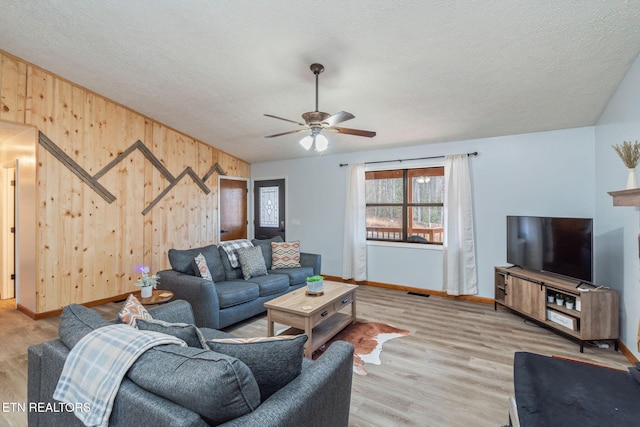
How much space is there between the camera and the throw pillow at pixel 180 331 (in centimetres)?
138

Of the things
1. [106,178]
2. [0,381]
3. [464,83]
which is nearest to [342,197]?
[464,83]

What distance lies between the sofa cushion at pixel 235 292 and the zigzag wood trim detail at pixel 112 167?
93.2 inches

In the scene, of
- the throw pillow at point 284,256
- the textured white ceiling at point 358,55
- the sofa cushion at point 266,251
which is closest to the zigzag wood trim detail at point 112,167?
the textured white ceiling at point 358,55

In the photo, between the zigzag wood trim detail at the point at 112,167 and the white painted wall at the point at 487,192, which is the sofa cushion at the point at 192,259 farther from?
the white painted wall at the point at 487,192

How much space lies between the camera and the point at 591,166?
12.2ft

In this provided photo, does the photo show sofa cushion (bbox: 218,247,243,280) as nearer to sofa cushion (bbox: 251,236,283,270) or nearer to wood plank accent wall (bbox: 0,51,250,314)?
sofa cushion (bbox: 251,236,283,270)

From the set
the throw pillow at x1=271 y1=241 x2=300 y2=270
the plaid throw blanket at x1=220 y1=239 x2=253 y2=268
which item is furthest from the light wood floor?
the throw pillow at x1=271 y1=241 x2=300 y2=270

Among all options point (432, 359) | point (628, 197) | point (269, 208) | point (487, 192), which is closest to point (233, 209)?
point (269, 208)

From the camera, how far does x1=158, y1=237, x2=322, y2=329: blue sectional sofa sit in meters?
3.09

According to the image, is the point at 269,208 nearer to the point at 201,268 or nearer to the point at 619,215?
the point at 201,268

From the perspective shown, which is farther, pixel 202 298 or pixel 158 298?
pixel 202 298

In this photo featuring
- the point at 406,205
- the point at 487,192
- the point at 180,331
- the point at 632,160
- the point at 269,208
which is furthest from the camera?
the point at 269,208

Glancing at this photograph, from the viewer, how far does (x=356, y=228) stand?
5.25 meters

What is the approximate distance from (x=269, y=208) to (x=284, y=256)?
2.30 meters
